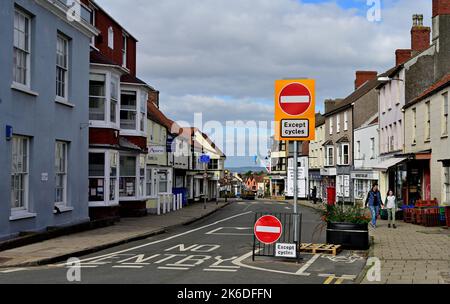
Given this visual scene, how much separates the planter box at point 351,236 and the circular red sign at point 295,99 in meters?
4.28

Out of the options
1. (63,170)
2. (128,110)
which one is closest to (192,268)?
(63,170)

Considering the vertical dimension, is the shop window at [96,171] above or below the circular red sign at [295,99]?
below

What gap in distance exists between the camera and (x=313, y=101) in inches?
470

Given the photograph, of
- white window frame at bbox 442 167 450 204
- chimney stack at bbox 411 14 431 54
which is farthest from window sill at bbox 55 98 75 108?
chimney stack at bbox 411 14 431 54

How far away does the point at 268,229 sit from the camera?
11.8 metres

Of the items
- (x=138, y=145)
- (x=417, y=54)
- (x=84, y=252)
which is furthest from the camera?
(x=417, y=54)

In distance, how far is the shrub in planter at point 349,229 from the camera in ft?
48.2

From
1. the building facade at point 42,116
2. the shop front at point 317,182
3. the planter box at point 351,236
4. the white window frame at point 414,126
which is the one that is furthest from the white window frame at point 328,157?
the planter box at point 351,236

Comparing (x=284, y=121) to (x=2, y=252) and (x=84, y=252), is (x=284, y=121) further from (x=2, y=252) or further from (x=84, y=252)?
(x=2, y=252)

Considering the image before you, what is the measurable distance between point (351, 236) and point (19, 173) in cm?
978

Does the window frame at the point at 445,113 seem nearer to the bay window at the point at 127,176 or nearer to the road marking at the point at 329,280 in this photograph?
the bay window at the point at 127,176
